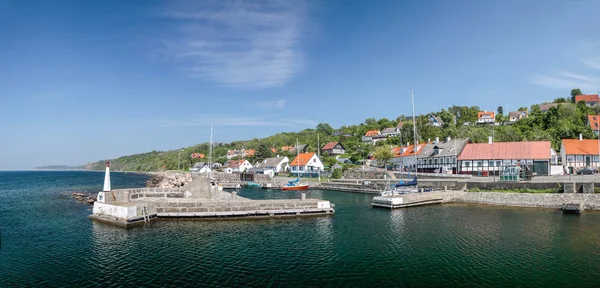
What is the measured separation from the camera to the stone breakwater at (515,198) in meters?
39.9

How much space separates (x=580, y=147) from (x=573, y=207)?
114 feet

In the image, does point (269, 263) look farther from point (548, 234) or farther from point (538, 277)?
point (548, 234)

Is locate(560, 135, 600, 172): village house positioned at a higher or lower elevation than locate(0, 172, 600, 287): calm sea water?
higher

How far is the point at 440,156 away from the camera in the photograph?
74188mm

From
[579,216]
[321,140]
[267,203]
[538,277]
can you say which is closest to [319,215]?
[267,203]

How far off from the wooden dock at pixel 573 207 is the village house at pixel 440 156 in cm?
3063

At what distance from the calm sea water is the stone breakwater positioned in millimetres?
3814

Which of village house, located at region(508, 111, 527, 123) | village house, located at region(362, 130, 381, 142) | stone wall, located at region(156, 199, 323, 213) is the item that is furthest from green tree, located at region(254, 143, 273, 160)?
village house, located at region(508, 111, 527, 123)

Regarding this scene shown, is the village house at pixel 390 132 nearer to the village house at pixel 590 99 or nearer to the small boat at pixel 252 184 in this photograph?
the village house at pixel 590 99

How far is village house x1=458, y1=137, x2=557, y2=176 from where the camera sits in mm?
59688

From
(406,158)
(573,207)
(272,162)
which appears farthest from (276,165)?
(573,207)

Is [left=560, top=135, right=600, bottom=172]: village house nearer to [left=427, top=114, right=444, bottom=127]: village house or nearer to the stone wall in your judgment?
the stone wall

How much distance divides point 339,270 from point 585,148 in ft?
216

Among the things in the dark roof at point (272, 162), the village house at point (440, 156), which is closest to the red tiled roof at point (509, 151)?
the village house at point (440, 156)
